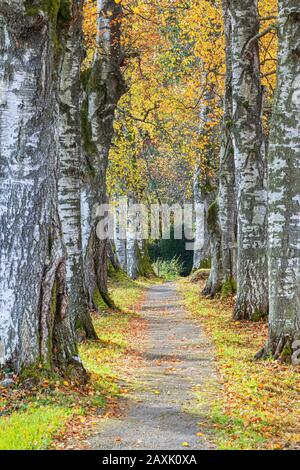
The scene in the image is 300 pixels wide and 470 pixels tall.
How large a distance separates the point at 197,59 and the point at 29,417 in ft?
83.5

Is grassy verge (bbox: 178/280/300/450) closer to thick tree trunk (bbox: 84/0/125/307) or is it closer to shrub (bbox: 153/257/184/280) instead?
thick tree trunk (bbox: 84/0/125/307)

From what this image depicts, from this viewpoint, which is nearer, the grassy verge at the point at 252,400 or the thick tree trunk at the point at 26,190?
the grassy verge at the point at 252,400

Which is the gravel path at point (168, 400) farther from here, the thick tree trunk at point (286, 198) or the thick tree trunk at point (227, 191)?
the thick tree trunk at point (227, 191)

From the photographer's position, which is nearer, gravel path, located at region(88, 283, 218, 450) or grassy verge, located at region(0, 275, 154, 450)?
grassy verge, located at region(0, 275, 154, 450)

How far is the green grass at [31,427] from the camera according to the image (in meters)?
5.96

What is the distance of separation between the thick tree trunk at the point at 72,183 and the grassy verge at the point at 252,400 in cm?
278

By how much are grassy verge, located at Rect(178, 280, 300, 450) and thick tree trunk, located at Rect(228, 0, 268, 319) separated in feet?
6.79

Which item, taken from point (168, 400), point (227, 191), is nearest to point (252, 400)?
point (168, 400)

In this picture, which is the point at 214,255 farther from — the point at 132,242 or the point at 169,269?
the point at 169,269

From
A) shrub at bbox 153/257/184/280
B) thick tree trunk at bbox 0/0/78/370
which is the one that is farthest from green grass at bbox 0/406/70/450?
shrub at bbox 153/257/184/280

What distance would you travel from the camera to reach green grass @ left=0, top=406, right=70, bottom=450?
19.6ft

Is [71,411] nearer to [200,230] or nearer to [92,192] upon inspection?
[92,192]

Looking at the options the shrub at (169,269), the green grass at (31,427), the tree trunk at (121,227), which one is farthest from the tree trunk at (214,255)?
the shrub at (169,269)
